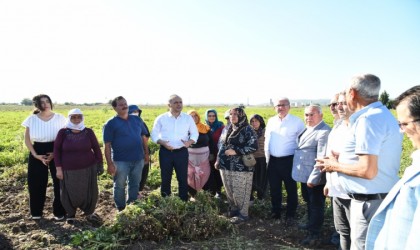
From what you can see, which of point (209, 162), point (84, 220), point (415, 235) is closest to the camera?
point (415, 235)

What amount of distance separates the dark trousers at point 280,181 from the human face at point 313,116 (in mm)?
786

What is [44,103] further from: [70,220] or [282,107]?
[282,107]

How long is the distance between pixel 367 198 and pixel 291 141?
2.33 m

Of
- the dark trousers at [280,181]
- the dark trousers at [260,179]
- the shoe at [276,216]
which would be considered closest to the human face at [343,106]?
the dark trousers at [280,181]

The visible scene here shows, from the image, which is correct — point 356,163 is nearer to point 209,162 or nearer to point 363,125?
point 363,125

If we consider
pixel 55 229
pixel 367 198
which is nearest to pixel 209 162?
pixel 55 229

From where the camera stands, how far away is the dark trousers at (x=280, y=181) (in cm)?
498

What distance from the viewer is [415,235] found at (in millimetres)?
1457

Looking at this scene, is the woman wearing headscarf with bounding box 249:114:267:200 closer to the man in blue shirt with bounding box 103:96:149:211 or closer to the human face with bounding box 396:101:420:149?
the man in blue shirt with bounding box 103:96:149:211

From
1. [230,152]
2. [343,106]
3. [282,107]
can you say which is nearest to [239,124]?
[230,152]

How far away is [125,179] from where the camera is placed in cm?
523

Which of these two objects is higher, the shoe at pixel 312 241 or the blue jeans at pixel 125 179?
the blue jeans at pixel 125 179

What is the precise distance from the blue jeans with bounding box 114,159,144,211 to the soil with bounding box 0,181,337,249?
0.36 m

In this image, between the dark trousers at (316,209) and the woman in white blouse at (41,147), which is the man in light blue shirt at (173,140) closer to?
the woman in white blouse at (41,147)
